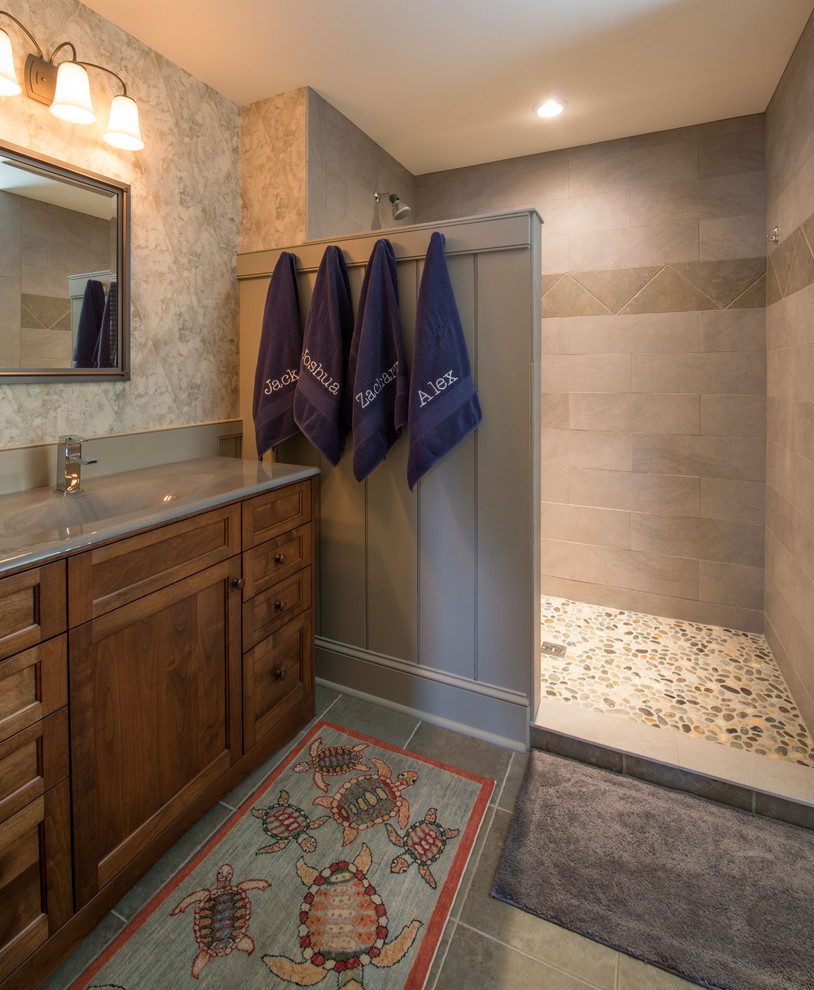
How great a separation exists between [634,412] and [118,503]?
7.84 ft

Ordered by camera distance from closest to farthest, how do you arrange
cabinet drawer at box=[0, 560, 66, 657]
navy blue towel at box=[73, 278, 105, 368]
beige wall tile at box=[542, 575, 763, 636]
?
1. cabinet drawer at box=[0, 560, 66, 657]
2. navy blue towel at box=[73, 278, 105, 368]
3. beige wall tile at box=[542, 575, 763, 636]

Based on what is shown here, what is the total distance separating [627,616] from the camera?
9.58 ft

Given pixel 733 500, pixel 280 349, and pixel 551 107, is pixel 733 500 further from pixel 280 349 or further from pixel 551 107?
pixel 280 349

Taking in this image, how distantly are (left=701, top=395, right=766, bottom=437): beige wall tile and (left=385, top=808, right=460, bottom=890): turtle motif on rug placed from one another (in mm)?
2140

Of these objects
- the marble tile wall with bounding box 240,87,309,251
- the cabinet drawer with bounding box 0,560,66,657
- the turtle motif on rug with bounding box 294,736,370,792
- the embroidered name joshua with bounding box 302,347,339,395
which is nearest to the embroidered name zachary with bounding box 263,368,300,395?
the embroidered name joshua with bounding box 302,347,339,395

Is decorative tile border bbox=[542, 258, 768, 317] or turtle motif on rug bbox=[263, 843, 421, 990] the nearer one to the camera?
turtle motif on rug bbox=[263, 843, 421, 990]

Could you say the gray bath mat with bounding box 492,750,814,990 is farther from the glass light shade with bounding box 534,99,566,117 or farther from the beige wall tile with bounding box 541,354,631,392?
the glass light shade with bounding box 534,99,566,117

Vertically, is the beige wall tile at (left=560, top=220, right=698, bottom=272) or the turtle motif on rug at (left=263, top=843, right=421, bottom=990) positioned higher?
the beige wall tile at (left=560, top=220, right=698, bottom=272)

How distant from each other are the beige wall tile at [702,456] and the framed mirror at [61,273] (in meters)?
2.38

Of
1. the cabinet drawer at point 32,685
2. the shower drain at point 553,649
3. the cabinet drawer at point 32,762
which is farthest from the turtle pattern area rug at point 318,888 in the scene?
the shower drain at point 553,649

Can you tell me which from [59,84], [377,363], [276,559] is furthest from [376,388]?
[59,84]

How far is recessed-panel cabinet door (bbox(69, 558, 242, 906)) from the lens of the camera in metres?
1.19

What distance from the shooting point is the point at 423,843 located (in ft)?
4.98

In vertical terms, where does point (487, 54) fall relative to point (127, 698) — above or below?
above
